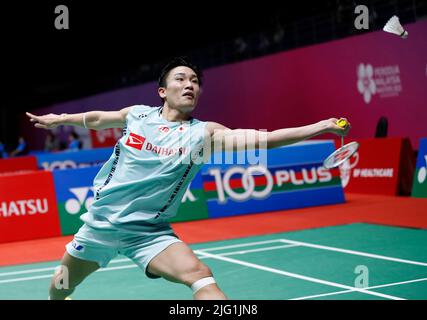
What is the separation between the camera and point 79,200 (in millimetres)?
9266

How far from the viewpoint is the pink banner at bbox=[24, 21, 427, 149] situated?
1363cm

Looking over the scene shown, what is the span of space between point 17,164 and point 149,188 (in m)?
12.3

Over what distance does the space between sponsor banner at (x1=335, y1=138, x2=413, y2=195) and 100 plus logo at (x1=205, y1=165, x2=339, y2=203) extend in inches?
53.8

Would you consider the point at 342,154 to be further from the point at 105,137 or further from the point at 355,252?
the point at 105,137

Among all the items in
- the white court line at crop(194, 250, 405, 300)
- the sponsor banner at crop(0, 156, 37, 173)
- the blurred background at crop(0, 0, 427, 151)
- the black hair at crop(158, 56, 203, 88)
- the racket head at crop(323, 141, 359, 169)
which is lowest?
the white court line at crop(194, 250, 405, 300)

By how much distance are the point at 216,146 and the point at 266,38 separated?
48.3 feet

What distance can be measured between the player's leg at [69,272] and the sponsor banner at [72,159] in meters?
11.9

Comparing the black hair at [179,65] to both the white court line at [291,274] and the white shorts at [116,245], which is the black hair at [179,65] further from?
the white court line at [291,274]

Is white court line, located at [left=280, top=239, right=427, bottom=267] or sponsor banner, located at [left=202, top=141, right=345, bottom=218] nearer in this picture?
white court line, located at [left=280, top=239, right=427, bottom=267]

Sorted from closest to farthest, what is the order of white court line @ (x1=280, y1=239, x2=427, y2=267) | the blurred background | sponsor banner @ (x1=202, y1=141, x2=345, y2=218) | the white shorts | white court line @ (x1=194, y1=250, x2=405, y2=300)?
the white shorts < white court line @ (x1=194, y1=250, x2=405, y2=300) < white court line @ (x1=280, y1=239, x2=427, y2=267) < sponsor banner @ (x1=202, y1=141, x2=345, y2=218) < the blurred background

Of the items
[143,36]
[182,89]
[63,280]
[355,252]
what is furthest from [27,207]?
[143,36]

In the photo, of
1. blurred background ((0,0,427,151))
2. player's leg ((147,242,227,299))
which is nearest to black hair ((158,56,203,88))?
player's leg ((147,242,227,299))

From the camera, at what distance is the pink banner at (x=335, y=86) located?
13.6m

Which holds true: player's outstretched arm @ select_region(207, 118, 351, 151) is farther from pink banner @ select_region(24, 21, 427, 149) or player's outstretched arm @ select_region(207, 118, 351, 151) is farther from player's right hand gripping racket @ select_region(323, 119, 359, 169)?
pink banner @ select_region(24, 21, 427, 149)
